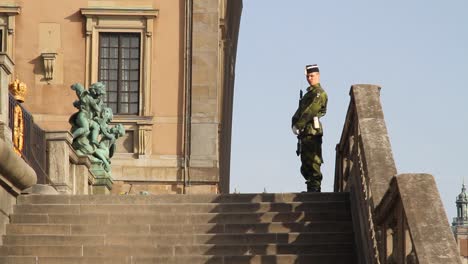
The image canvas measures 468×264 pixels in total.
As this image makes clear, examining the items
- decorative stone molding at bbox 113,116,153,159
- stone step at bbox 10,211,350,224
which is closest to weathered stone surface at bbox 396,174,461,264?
stone step at bbox 10,211,350,224

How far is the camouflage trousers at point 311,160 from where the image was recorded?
2217 cm

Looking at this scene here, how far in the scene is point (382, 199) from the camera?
15.9 metres

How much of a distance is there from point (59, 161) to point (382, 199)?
9833mm

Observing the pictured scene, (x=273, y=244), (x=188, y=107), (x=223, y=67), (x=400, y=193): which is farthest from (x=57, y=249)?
(x=223, y=67)

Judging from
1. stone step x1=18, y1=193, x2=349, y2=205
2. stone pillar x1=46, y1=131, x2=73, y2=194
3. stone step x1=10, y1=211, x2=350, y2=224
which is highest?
stone pillar x1=46, y1=131, x2=73, y2=194

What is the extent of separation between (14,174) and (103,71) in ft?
62.1

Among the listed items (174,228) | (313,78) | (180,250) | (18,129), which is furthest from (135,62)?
(180,250)

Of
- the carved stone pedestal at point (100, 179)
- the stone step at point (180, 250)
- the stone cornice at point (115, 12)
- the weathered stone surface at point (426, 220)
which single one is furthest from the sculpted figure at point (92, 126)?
the weathered stone surface at point (426, 220)

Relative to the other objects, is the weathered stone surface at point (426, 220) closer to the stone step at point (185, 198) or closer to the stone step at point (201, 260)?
the stone step at point (201, 260)

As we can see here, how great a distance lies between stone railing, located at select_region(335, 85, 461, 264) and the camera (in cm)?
1398

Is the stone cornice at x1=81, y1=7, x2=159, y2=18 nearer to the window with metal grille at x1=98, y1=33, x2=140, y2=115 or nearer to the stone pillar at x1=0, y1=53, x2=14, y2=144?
the window with metal grille at x1=98, y1=33, x2=140, y2=115

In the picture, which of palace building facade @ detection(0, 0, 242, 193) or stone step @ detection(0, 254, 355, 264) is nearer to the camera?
stone step @ detection(0, 254, 355, 264)

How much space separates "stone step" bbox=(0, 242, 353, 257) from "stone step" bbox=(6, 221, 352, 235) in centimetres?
51

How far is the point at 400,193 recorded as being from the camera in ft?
48.4
